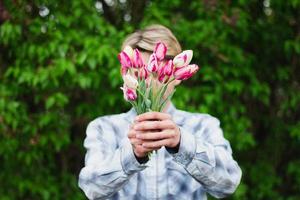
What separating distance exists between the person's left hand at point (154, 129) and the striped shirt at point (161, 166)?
0.06 metres

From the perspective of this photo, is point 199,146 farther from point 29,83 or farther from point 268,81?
point 268,81

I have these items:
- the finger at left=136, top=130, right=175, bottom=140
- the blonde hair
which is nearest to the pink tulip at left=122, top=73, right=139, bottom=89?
the finger at left=136, top=130, right=175, bottom=140

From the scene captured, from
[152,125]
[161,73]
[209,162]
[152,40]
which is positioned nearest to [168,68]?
[161,73]

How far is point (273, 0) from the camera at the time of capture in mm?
3400

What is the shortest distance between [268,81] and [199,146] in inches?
93.8

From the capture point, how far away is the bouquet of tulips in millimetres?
1325

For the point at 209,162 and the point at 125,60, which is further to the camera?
the point at 209,162

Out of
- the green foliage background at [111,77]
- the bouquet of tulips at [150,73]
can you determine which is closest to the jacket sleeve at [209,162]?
the bouquet of tulips at [150,73]

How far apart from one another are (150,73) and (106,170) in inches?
10.3

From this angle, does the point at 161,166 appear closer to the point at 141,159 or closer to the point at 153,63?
the point at 141,159

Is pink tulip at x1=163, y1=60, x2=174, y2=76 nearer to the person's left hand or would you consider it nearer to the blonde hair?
the person's left hand

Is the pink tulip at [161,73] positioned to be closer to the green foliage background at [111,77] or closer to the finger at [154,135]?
the finger at [154,135]

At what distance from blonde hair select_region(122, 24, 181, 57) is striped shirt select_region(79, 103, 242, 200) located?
0.21 m

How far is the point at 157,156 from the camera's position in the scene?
1705 mm
